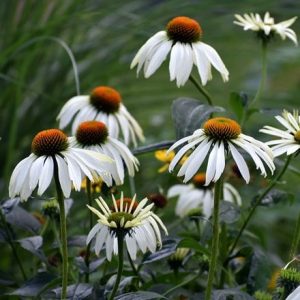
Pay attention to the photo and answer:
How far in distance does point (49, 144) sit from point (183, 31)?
0.39 metres

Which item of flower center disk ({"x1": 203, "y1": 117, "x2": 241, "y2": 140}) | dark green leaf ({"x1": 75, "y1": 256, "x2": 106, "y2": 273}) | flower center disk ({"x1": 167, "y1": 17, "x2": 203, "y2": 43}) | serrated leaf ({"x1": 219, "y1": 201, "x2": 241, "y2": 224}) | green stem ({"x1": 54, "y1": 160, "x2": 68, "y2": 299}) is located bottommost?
dark green leaf ({"x1": 75, "y1": 256, "x2": 106, "y2": 273})

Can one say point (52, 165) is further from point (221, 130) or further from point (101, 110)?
point (101, 110)

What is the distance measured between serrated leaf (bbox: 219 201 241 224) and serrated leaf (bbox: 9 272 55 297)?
10.8 inches

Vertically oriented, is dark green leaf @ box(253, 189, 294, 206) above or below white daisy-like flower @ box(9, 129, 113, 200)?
below

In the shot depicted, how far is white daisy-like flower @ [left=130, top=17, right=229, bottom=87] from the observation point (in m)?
1.37

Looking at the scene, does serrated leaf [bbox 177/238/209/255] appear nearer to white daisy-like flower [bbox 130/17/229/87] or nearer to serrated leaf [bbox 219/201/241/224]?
serrated leaf [bbox 219/201/241/224]

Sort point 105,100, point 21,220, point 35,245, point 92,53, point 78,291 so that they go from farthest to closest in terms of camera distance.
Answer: point 92,53
point 105,100
point 21,220
point 35,245
point 78,291

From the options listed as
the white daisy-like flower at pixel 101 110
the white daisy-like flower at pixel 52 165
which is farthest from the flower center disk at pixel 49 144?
the white daisy-like flower at pixel 101 110

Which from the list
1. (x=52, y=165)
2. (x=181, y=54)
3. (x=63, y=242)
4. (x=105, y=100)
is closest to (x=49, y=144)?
(x=52, y=165)

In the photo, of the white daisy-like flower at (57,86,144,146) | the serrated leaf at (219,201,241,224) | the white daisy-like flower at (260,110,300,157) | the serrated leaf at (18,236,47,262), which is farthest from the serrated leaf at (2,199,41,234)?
the white daisy-like flower at (260,110,300,157)

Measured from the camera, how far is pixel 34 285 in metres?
1.25

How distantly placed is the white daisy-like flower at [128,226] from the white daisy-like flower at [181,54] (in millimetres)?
274

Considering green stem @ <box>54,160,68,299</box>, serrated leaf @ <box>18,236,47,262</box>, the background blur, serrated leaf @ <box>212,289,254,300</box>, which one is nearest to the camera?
green stem @ <box>54,160,68,299</box>

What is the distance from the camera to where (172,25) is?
56.7 inches
